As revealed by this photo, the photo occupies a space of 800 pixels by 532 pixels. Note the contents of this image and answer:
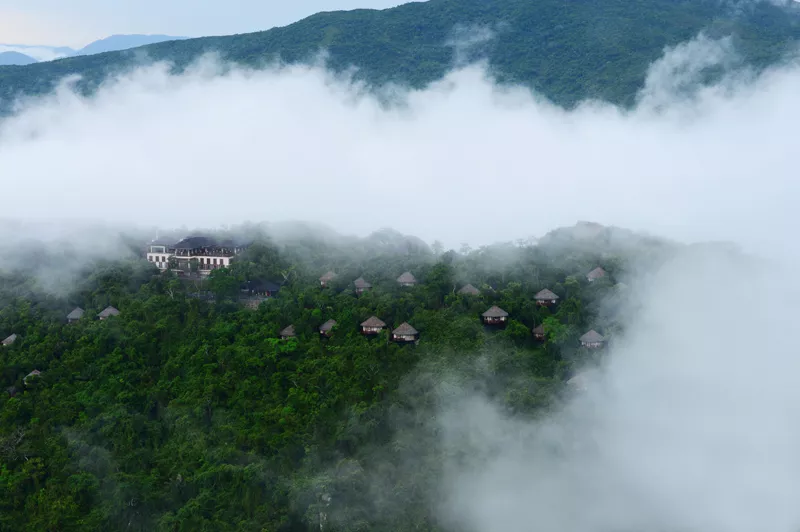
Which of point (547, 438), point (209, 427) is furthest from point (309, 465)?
point (547, 438)

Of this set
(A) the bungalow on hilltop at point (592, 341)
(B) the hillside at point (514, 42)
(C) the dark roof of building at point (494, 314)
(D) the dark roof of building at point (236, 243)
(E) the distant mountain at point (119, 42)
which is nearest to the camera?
(A) the bungalow on hilltop at point (592, 341)

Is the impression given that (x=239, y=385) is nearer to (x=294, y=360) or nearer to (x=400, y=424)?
(x=294, y=360)

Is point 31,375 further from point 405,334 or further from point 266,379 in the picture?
point 405,334

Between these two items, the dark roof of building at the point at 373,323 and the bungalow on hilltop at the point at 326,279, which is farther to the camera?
the bungalow on hilltop at the point at 326,279

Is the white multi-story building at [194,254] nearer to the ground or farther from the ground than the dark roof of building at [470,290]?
farther from the ground

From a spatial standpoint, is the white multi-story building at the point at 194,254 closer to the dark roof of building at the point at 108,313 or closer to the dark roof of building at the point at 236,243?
the dark roof of building at the point at 236,243

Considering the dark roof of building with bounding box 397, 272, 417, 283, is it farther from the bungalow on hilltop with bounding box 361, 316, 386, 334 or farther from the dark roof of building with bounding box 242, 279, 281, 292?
the dark roof of building with bounding box 242, 279, 281, 292

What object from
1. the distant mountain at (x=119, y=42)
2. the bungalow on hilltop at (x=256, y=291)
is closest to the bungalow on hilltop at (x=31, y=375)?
the bungalow on hilltop at (x=256, y=291)
